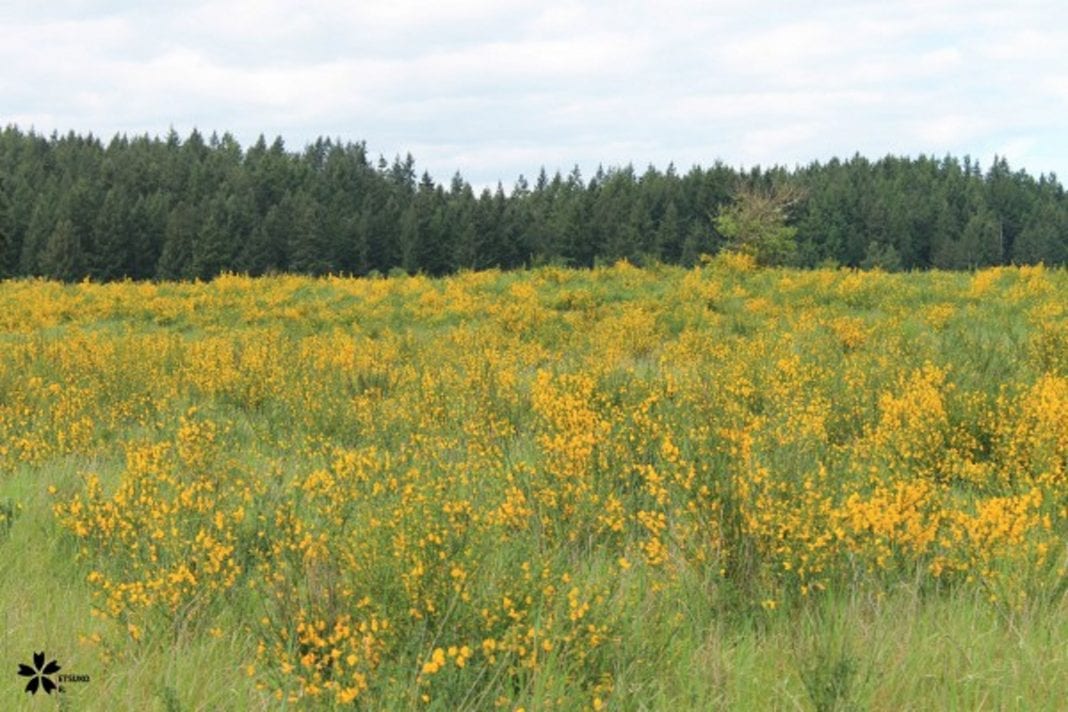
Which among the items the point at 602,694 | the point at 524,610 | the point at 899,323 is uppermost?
the point at 899,323

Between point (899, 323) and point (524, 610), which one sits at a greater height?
point (899, 323)

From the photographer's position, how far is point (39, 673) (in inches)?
118

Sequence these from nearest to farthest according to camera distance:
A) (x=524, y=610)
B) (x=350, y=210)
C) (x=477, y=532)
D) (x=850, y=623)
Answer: (x=524, y=610) → (x=850, y=623) → (x=477, y=532) → (x=350, y=210)

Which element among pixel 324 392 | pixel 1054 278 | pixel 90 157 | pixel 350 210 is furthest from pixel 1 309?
pixel 90 157

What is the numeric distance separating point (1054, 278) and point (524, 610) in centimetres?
1621

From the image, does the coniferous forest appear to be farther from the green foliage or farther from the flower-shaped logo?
the flower-shaped logo

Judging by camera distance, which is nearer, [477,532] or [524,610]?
[524,610]

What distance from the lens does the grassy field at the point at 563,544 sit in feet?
9.41

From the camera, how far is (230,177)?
89.5 metres

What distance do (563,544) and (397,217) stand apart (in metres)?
80.3

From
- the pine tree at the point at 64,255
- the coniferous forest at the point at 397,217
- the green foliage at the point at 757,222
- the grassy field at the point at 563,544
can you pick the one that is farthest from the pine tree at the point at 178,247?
the grassy field at the point at 563,544

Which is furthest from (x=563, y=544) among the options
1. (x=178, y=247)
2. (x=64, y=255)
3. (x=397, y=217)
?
(x=397, y=217)

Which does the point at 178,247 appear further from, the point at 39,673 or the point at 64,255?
the point at 39,673

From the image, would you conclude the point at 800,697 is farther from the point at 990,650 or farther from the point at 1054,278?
the point at 1054,278
